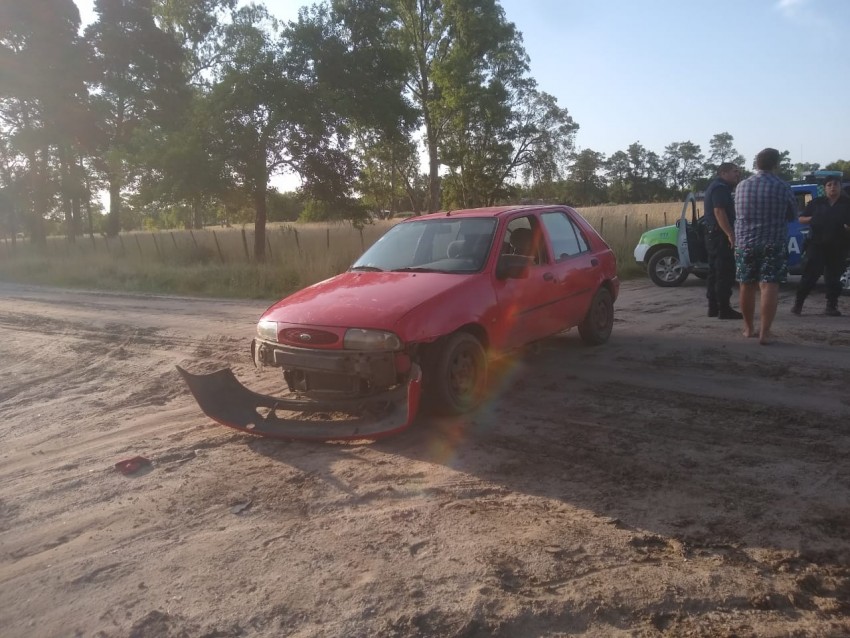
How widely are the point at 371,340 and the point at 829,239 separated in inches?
266

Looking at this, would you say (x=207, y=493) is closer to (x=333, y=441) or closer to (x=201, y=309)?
(x=333, y=441)

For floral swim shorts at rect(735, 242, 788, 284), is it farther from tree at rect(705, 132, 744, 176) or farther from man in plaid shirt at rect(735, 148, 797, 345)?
tree at rect(705, 132, 744, 176)

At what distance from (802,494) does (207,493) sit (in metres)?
3.38

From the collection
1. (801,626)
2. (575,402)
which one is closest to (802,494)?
(801,626)

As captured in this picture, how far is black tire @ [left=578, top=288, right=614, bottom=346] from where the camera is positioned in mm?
7574

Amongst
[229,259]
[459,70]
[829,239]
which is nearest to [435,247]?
[829,239]

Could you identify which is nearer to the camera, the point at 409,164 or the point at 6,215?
the point at 409,164

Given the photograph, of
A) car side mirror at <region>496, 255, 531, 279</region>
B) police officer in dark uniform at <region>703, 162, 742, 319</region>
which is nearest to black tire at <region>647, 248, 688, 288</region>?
police officer in dark uniform at <region>703, 162, 742, 319</region>

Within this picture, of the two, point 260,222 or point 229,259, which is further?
point 229,259

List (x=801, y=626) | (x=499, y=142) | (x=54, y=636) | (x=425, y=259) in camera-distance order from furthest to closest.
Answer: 1. (x=499, y=142)
2. (x=425, y=259)
3. (x=54, y=636)
4. (x=801, y=626)

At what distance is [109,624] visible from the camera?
9.43 ft

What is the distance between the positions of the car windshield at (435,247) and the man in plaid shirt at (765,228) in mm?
2959

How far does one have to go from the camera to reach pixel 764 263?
7.21 meters

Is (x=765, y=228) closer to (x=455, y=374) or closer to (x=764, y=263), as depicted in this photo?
(x=764, y=263)
